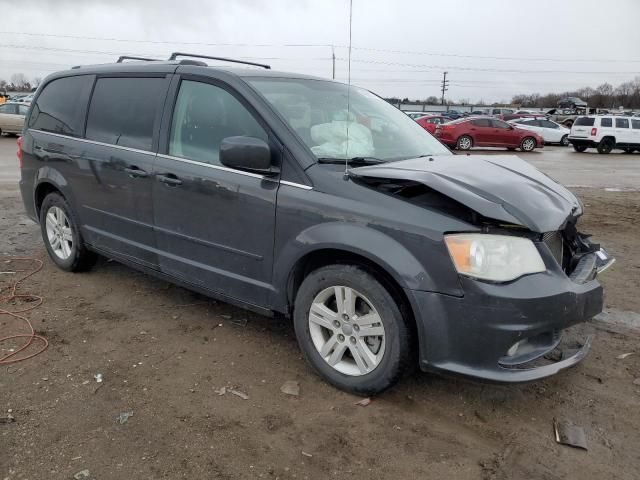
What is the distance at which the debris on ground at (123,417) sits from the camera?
9.01 feet

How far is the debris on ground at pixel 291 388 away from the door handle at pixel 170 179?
151 cm

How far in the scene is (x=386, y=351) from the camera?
282 cm

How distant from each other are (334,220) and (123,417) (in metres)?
1.52

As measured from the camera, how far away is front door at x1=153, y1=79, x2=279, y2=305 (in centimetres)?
326

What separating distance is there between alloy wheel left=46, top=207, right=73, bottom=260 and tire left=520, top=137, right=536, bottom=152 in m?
23.6

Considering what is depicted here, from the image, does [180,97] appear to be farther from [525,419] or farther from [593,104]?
[593,104]

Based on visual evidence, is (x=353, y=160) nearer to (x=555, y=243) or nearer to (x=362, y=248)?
(x=362, y=248)

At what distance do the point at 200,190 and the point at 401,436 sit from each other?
1951 mm

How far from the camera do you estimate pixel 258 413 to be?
2852 mm

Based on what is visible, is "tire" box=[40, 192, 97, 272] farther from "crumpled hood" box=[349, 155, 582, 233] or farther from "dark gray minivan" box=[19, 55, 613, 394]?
"crumpled hood" box=[349, 155, 582, 233]

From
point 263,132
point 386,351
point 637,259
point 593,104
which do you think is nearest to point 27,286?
point 263,132

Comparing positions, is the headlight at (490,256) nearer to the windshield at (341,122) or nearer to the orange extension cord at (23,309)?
the windshield at (341,122)

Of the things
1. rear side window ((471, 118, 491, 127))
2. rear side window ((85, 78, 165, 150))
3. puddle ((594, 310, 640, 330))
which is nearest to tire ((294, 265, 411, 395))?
rear side window ((85, 78, 165, 150))

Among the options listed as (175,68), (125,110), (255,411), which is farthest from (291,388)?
(125,110)
